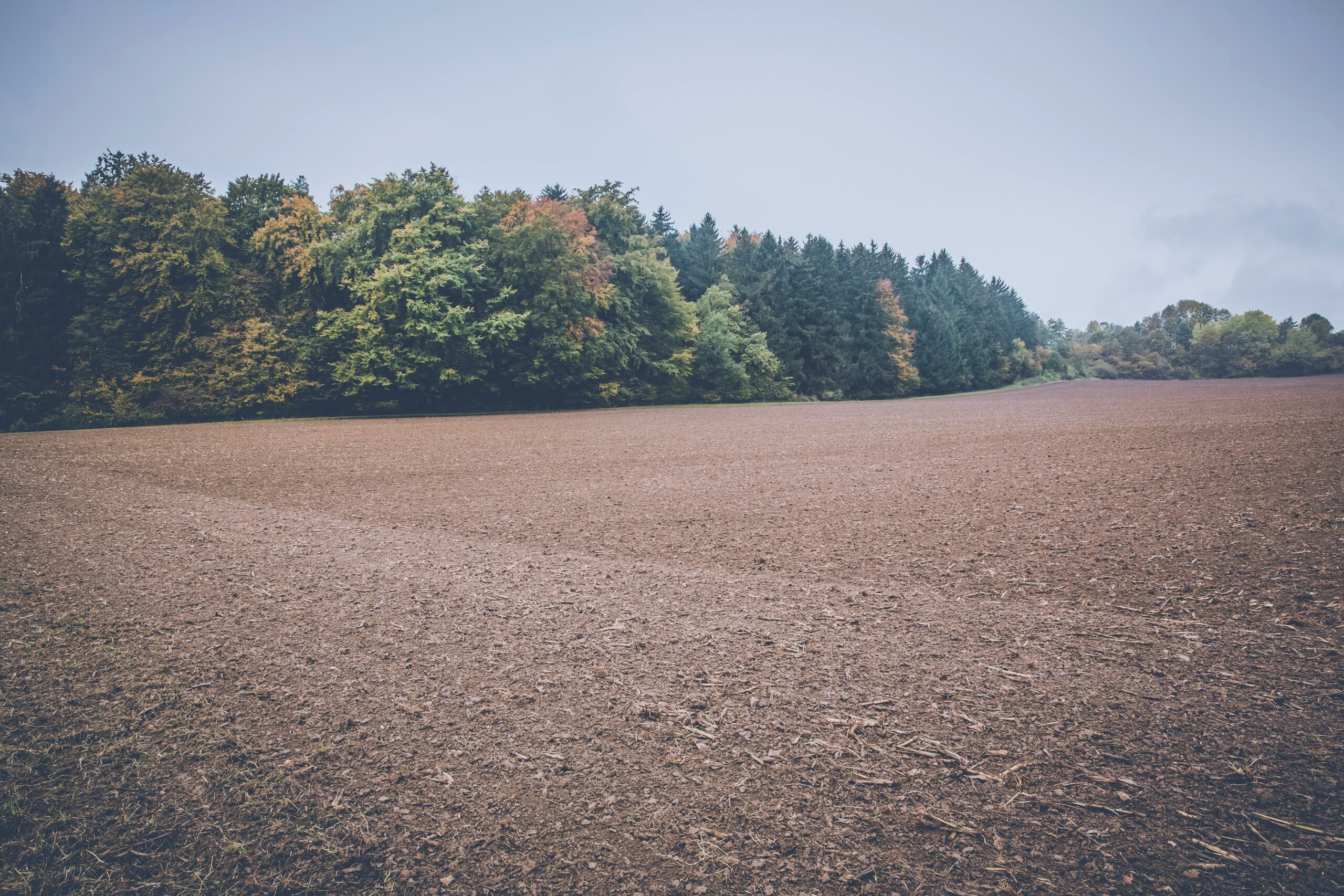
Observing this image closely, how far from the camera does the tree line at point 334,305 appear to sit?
80.0ft

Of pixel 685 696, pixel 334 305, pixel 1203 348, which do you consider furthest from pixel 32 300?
pixel 1203 348

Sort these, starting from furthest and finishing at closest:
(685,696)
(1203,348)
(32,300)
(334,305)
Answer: (1203,348) → (334,305) → (32,300) → (685,696)

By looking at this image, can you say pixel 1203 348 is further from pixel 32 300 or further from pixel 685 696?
pixel 32 300

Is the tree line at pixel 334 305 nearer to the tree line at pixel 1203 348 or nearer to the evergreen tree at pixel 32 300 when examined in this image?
the evergreen tree at pixel 32 300

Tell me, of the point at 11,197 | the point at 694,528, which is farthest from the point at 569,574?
the point at 11,197

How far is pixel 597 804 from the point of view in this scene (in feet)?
8.53

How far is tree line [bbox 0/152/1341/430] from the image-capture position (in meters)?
24.4

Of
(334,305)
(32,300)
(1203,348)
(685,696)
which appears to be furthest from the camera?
(1203,348)

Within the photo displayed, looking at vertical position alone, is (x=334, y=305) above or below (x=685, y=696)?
above

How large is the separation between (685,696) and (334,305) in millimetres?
31075

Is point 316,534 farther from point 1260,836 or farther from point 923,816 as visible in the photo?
point 1260,836

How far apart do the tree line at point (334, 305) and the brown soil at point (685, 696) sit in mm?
20872

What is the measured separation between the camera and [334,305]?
28828 millimetres

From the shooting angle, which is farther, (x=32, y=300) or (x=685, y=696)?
(x=32, y=300)
